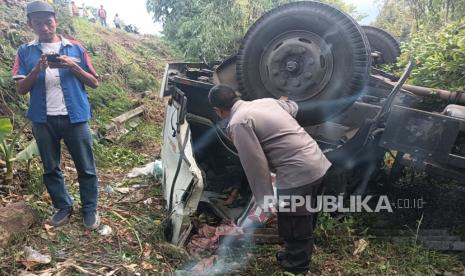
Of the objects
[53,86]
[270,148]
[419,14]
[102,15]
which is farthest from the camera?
[102,15]

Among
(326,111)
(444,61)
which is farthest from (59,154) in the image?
(444,61)

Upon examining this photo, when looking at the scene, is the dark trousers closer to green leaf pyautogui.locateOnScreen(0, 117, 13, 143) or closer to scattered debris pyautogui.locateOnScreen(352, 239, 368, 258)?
green leaf pyautogui.locateOnScreen(0, 117, 13, 143)

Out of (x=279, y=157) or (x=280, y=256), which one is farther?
(x=280, y=256)

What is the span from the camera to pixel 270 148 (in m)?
2.72

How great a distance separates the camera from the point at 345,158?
3.22 meters

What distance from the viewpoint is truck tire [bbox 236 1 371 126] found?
123 inches

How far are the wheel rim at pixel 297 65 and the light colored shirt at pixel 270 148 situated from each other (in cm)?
63

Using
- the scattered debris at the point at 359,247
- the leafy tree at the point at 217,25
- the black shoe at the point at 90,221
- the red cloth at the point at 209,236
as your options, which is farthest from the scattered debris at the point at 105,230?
the leafy tree at the point at 217,25

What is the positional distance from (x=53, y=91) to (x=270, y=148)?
1.62m

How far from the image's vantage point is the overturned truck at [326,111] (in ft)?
9.12

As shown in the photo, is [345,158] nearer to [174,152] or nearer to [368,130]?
[368,130]

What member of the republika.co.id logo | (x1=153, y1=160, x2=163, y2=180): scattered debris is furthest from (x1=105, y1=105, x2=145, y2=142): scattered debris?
the republika.co.id logo

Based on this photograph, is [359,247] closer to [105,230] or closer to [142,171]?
[105,230]

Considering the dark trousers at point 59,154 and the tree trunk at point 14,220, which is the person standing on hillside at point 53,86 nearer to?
the dark trousers at point 59,154
